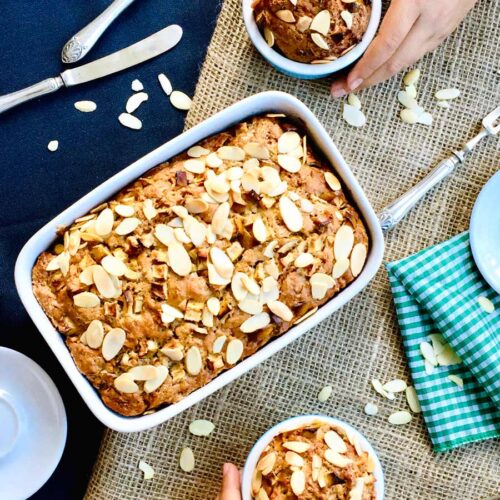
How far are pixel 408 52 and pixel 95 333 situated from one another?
805mm

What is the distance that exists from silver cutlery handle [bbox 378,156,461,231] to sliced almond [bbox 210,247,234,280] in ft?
1.34

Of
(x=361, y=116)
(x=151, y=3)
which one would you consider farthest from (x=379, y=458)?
(x=151, y=3)

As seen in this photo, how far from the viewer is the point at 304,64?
1460mm

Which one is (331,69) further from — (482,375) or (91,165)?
(482,375)

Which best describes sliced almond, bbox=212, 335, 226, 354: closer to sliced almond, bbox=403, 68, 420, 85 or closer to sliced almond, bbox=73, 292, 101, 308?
sliced almond, bbox=73, 292, 101, 308

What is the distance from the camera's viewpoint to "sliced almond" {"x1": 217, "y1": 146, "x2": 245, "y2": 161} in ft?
4.36

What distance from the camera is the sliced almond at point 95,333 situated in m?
1.30

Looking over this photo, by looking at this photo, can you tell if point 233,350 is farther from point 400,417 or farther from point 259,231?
point 400,417

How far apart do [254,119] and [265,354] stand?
424 millimetres

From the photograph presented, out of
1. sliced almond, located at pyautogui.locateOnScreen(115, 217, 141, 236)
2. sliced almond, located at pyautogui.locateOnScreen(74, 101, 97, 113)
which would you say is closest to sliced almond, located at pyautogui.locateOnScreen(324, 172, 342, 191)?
sliced almond, located at pyautogui.locateOnScreen(115, 217, 141, 236)

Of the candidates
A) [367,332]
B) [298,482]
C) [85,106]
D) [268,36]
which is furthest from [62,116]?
[298,482]

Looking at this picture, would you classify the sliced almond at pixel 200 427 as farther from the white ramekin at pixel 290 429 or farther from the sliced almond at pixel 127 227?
the sliced almond at pixel 127 227

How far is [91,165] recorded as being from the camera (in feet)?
5.34

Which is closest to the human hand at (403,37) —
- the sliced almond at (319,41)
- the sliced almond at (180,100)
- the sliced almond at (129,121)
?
the sliced almond at (319,41)
